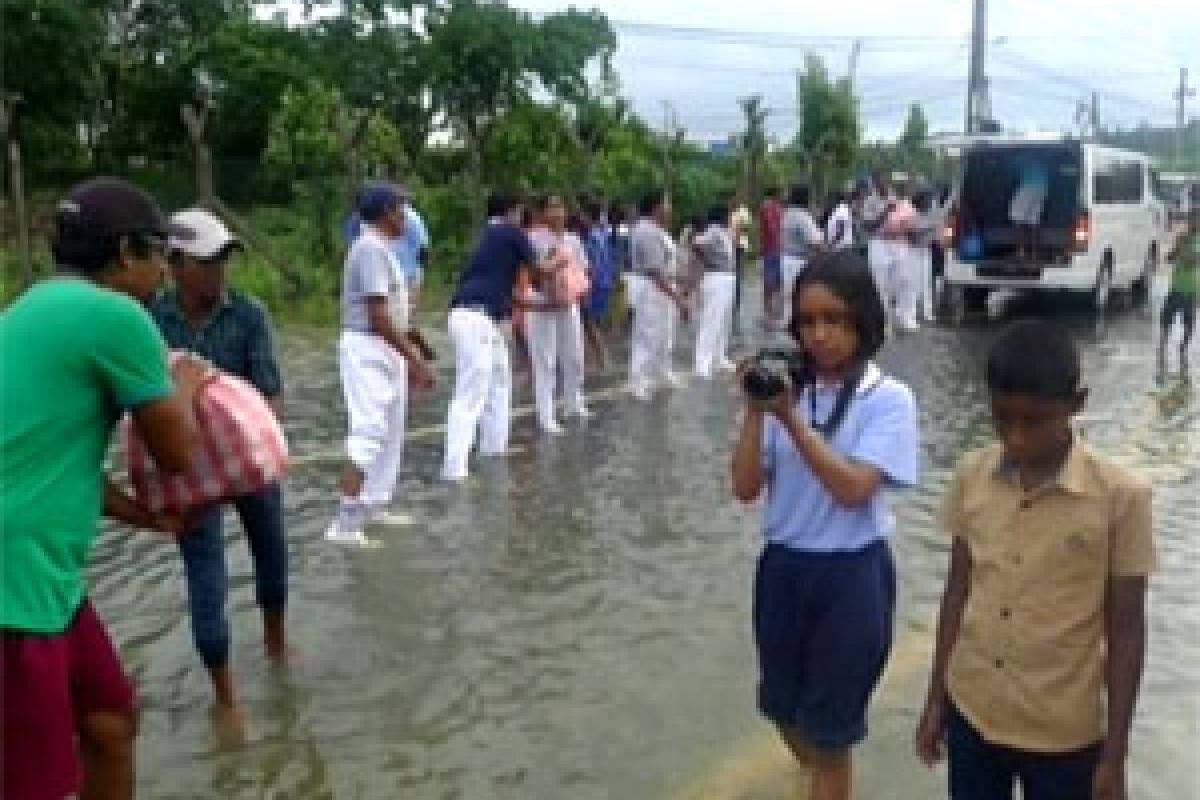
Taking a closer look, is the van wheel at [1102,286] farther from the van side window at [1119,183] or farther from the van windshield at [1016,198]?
the van windshield at [1016,198]

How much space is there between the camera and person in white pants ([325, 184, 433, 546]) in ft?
20.5

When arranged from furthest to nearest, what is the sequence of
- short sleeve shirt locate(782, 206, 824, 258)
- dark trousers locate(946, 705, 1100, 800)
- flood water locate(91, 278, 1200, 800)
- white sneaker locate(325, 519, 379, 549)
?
short sleeve shirt locate(782, 206, 824, 258) < white sneaker locate(325, 519, 379, 549) < flood water locate(91, 278, 1200, 800) < dark trousers locate(946, 705, 1100, 800)

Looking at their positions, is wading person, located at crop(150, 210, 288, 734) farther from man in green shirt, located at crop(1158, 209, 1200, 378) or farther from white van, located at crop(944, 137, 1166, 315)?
white van, located at crop(944, 137, 1166, 315)

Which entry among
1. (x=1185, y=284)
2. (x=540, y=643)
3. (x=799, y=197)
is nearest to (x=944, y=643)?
(x=540, y=643)

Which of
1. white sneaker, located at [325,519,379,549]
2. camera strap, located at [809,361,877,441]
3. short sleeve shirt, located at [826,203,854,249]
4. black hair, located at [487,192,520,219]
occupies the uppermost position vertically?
black hair, located at [487,192,520,219]

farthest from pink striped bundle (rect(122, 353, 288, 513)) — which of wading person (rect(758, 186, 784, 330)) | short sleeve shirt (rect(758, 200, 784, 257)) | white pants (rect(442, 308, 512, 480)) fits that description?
short sleeve shirt (rect(758, 200, 784, 257))

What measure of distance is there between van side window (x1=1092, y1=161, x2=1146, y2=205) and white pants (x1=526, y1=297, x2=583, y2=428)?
8267 mm

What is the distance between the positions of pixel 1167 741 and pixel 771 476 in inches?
74.6

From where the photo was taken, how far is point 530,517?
23.0 ft

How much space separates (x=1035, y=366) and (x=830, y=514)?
641 millimetres

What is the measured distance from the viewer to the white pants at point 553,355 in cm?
930

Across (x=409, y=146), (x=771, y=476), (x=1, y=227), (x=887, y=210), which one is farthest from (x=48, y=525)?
(x=409, y=146)

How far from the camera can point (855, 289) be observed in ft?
9.86

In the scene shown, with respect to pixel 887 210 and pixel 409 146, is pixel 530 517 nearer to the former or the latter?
pixel 887 210
